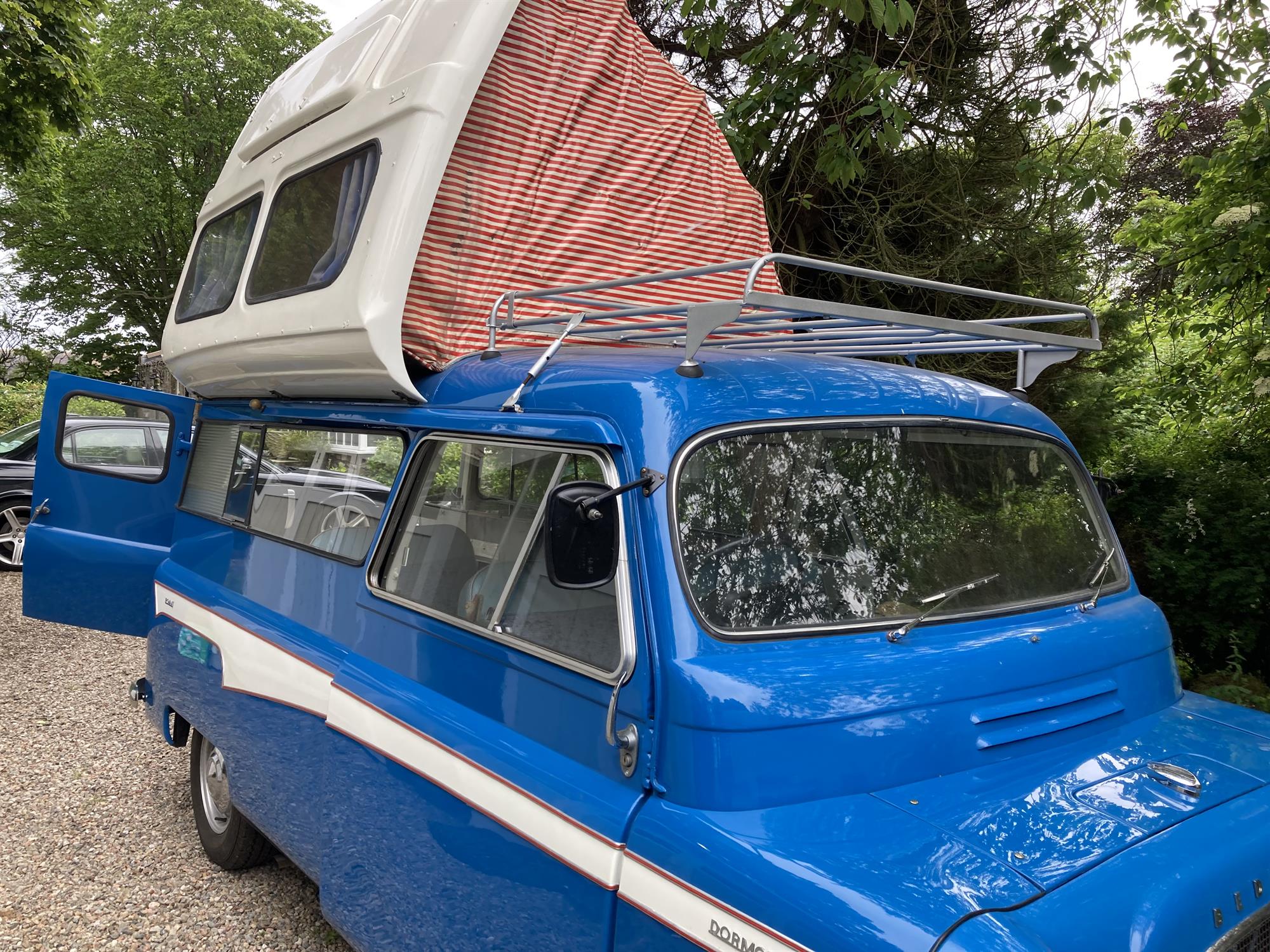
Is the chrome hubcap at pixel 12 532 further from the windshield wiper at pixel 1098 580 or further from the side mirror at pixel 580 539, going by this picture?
the windshield wiper at pixel 1098 580

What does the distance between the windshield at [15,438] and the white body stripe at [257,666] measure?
8.44 metres

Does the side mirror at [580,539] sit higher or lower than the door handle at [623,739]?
higher

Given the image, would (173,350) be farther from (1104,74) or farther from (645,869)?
(1104,74)

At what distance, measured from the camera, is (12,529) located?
10.7 m

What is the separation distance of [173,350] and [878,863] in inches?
171

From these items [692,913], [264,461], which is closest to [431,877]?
[692,913]

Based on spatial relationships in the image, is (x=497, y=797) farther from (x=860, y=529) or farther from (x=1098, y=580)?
(x=1098, y=580)

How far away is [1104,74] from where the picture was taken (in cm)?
566

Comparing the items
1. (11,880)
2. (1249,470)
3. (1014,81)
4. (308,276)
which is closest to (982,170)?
(1014,81)

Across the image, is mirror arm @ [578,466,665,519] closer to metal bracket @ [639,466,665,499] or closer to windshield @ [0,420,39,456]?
metal bracket @ [639,466,665,499]

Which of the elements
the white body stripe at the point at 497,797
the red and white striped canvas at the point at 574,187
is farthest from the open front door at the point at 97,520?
the red and white striped canvas at the point at 574,187

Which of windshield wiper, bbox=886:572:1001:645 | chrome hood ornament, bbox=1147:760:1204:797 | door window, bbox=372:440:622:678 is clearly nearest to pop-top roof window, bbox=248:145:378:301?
door window, bbox=372:440:622:678

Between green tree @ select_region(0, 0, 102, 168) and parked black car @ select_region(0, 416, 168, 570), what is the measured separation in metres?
3.31

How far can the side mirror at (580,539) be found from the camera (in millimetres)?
2137
